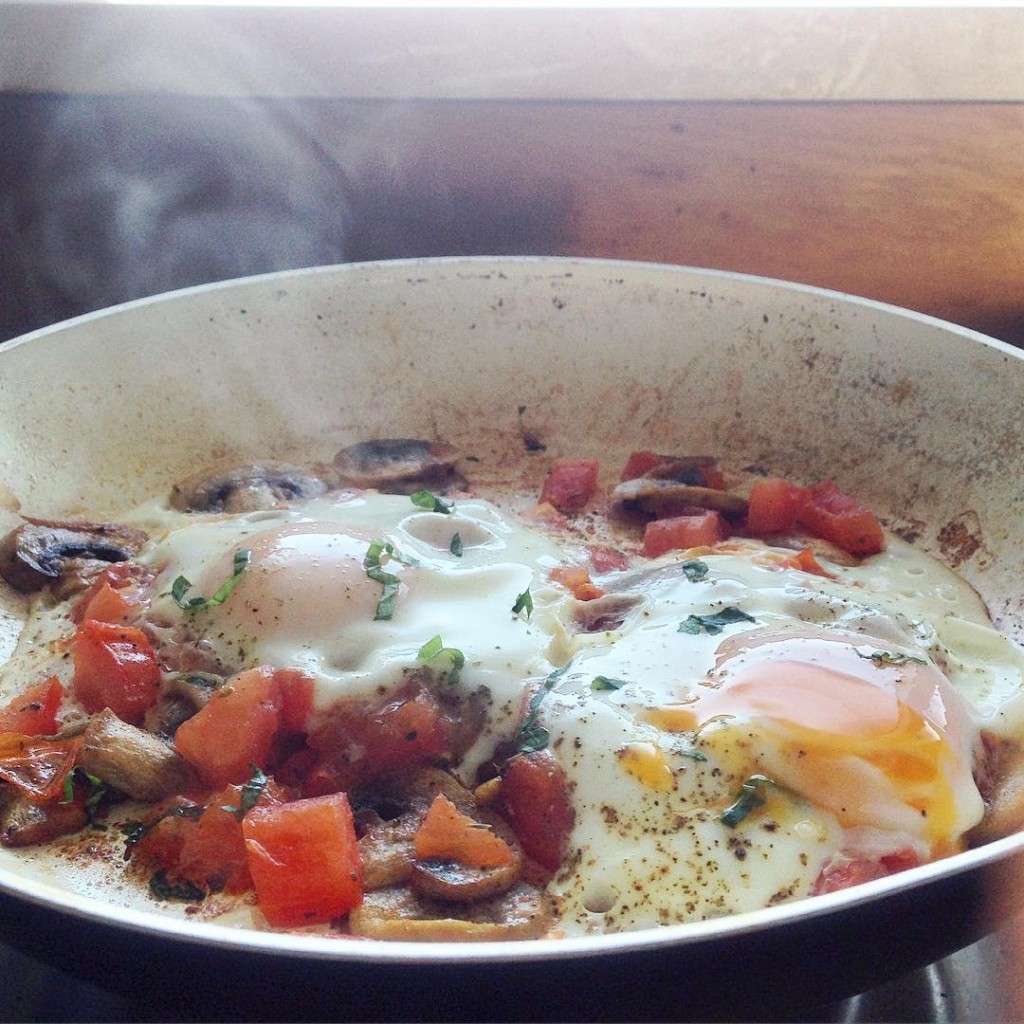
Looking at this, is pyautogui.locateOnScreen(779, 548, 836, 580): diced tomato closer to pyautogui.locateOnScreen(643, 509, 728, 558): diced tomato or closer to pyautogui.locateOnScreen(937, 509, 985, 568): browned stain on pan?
pyautogui.locateOnScreen(643, 509, 728, 558): diced tomato

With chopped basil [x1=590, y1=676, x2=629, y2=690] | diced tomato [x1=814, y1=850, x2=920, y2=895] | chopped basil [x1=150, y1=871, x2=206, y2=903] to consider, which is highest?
chopped basil [x1=590, y1=676, x2=629, y2=690]

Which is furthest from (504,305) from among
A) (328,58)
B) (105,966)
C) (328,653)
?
Answer: (105,966)

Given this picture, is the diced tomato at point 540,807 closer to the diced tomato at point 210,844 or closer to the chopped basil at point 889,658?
the diced tomato at point 210,844

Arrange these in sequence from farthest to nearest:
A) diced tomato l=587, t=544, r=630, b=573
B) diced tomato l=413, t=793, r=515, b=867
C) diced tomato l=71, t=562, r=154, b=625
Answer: diced tomato l=587, t=544, r=630, b=573
diced tomato l=71, t=562, r=154, b=625
diced tomato l=413, t=793, r=515, b=867

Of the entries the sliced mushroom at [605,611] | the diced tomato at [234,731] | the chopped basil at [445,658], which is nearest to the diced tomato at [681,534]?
the sliced mushroom at [605,611]

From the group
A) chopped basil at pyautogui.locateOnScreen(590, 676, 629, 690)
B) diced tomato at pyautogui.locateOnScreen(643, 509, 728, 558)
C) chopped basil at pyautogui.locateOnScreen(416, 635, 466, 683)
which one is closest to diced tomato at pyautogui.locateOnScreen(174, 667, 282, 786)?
chopped basil at pyautogui.locateOnScreen(416, 635, 466, 683)

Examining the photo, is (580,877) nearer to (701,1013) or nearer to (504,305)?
(701,1013)

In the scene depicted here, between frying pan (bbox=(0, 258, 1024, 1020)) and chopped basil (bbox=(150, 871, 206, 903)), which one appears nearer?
chopped basil (bbox=(150, 871, 206, 903))
